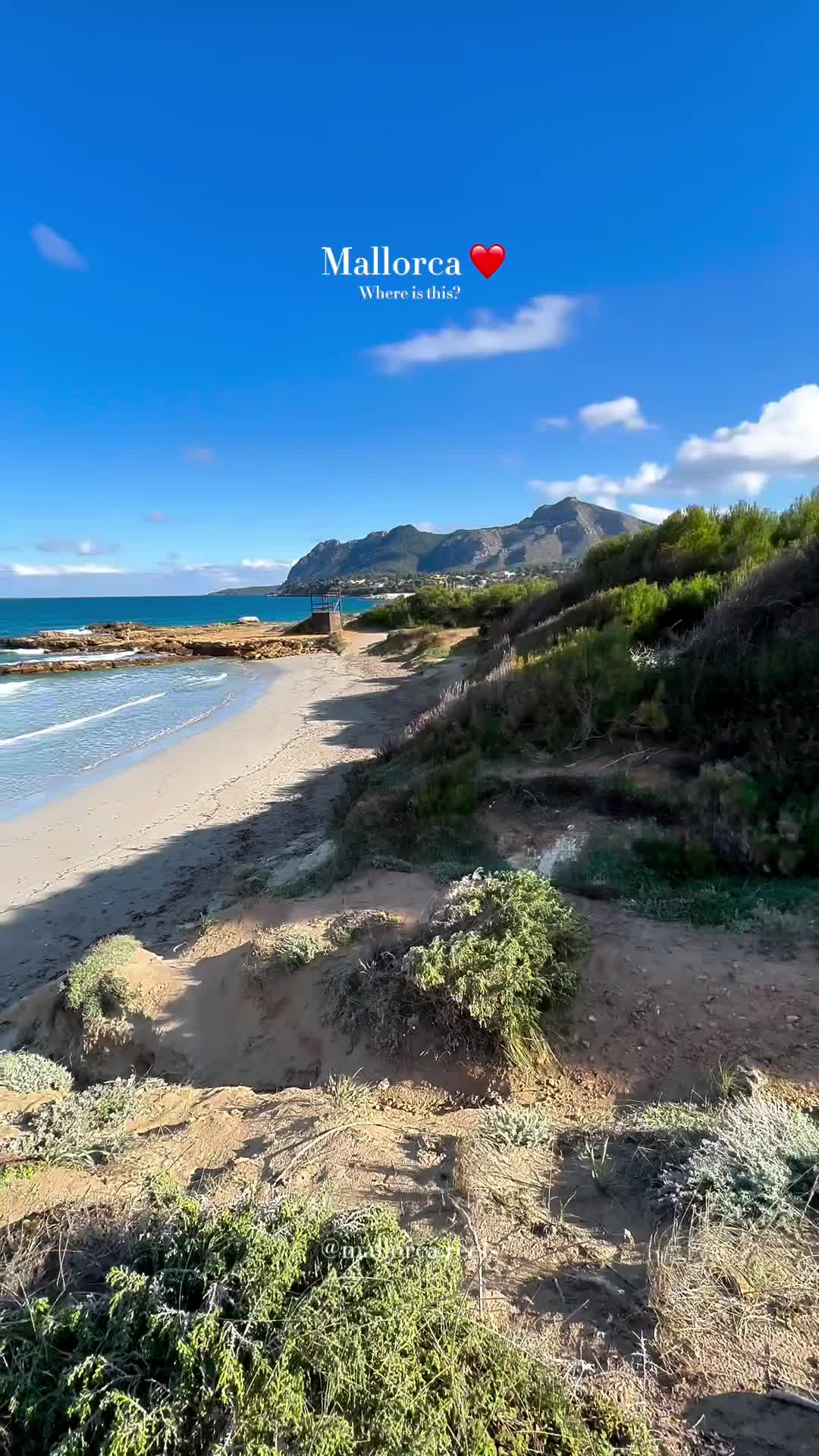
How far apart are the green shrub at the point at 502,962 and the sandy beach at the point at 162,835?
3612 millimetres

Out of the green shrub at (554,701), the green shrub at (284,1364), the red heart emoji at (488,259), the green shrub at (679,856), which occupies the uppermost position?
the red heart emoji at (488,259)

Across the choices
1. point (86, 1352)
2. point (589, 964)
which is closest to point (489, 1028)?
point (589, 964)

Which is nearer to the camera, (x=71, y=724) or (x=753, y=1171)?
(x=753, y=1171)

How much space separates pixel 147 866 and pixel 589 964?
6.74 m

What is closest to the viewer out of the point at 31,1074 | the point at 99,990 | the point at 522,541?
the point at 31,1074

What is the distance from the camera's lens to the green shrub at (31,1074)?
4.59m

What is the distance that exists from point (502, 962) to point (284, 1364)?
2.62m

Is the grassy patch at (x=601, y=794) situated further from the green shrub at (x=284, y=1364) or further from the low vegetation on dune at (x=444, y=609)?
the low vegetation on dune at (x=444, y=609)

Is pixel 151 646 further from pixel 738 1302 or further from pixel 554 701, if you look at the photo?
pixel 738 1302

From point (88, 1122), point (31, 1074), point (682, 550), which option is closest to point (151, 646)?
point (682, 550)

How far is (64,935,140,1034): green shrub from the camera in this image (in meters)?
5.31

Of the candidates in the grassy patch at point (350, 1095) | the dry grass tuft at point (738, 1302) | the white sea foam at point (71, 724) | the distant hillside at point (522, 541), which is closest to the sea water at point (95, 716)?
the white sea foam at point (71, 724)

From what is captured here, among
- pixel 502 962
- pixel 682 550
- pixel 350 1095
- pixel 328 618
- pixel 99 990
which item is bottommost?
pixel 99 990

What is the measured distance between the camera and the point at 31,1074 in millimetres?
4695
